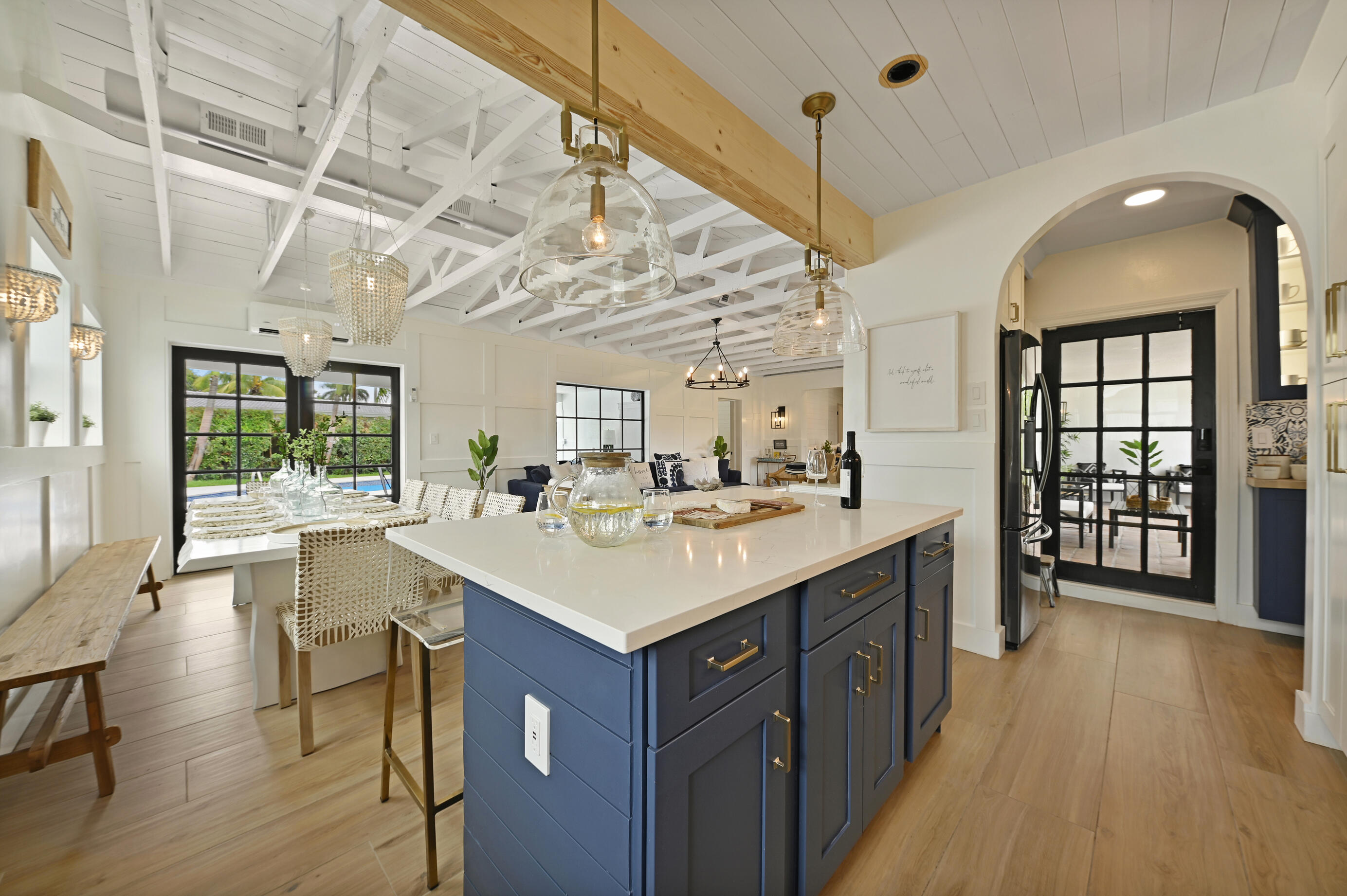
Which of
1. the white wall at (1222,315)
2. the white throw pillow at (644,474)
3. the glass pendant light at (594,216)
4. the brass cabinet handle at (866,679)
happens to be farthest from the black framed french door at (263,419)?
the white wall at (1222,315)

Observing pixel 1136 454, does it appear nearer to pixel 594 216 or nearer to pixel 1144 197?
pixel 1144 197

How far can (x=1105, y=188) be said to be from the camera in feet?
7.48

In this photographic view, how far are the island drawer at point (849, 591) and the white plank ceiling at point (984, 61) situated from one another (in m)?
1.70

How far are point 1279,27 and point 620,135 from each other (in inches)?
88.8

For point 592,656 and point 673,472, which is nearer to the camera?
point 592,656

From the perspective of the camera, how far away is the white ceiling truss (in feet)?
7.02

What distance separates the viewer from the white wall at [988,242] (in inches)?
74.6

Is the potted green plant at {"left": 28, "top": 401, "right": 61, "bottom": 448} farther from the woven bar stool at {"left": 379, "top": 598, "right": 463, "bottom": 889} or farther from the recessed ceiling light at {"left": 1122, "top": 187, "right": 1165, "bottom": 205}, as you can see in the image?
the recessed ceiling light at {"left": 1122, "top": 187, "right": 1165, "bottom": 205}

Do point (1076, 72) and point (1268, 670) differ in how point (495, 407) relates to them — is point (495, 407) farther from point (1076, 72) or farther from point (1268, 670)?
point (1268, 670)

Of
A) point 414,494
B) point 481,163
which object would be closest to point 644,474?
point 414,494

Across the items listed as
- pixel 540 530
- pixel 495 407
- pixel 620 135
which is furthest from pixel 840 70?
pixel 495 407

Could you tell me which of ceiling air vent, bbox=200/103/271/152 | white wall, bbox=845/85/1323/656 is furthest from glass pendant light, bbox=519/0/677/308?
ceiling air vent, bbox=200/103/271/152

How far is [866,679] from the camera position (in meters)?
1.31

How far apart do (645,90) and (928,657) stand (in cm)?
214
